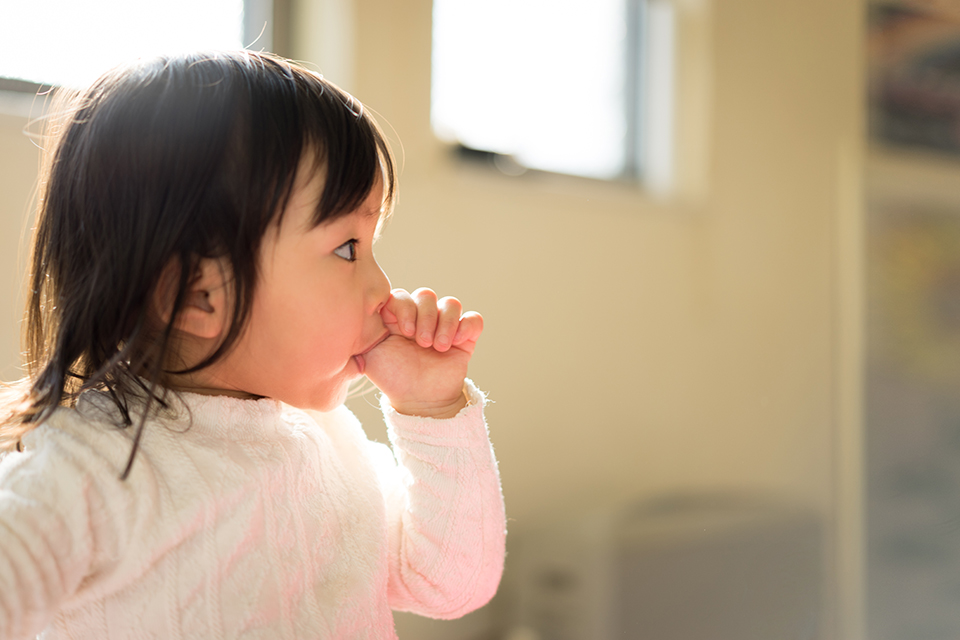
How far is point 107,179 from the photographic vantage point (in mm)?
407

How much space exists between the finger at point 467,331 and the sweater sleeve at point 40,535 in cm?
25

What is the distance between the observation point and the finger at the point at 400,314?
0.49 m

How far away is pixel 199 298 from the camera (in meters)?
0.43

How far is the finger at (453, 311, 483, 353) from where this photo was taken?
51 centimetres

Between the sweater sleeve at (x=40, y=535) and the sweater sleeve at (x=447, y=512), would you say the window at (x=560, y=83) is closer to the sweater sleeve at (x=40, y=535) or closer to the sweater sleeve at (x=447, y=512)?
the sweater sleeve at (x=447, y=512)

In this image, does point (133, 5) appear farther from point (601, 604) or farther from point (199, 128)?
point (601, 604)

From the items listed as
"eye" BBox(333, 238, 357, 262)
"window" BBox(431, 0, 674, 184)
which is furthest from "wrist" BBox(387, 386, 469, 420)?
"window" BBox(431, 0, 674, 184)

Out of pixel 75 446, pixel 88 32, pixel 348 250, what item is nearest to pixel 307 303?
pixel 348 250

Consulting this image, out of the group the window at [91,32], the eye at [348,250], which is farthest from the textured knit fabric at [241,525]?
the window at [91,32]

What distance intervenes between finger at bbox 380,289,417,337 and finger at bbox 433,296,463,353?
0.7 inches

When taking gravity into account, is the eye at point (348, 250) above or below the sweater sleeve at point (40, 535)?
above

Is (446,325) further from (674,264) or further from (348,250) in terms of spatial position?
(674,264)

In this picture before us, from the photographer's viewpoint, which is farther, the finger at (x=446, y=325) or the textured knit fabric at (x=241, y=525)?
the finger at (x=446, y=325)

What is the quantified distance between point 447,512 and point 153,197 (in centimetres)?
27
